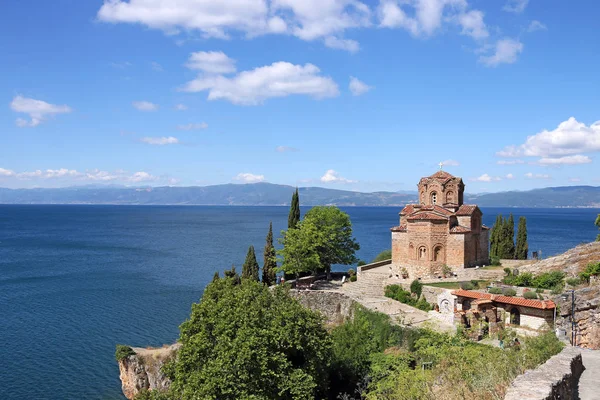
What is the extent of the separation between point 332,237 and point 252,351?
948 inches

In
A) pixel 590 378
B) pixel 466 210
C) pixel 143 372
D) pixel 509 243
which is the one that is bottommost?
pixel 143 372

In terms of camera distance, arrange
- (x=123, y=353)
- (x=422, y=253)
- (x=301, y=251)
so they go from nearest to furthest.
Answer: (x=123, y=353)
(x=422, y=253)
(x=301, y=251)

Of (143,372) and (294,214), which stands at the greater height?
(294,214)

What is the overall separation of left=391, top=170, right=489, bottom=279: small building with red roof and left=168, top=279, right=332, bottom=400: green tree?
59.1ft

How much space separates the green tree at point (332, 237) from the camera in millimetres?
42250

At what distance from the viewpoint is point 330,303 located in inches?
1385

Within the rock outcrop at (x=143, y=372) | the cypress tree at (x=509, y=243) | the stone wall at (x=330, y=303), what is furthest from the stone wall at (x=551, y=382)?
the cypress tree at (x=509, y=243)

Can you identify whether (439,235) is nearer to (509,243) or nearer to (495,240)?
(495,240)

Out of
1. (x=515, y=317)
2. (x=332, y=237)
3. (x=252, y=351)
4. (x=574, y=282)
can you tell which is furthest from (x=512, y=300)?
(x=332, y=237)

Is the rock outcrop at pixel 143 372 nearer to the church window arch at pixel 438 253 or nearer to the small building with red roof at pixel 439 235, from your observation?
the small building with red roof at pixel 439 235

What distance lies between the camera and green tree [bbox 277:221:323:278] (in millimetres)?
40125

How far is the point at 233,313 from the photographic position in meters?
21.0

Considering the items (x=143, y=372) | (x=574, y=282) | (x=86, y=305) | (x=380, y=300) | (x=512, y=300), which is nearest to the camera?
(x=512, y=300)

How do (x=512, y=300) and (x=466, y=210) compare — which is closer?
(x=512, y=300)
